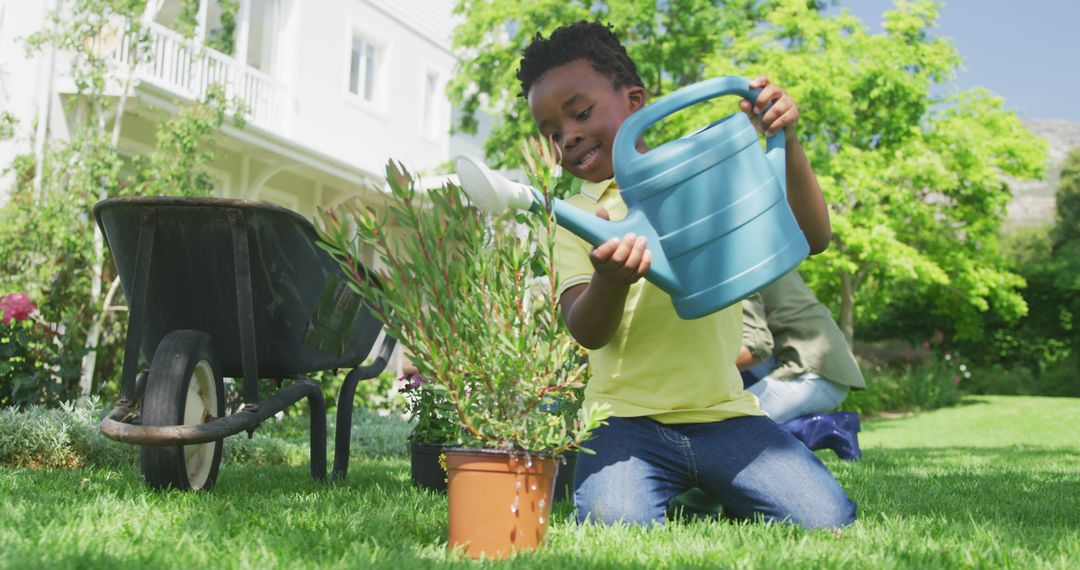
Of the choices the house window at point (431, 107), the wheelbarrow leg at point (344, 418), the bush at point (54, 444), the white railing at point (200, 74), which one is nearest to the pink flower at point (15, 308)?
the bush at point (54, 444)

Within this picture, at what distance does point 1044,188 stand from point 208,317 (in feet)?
154

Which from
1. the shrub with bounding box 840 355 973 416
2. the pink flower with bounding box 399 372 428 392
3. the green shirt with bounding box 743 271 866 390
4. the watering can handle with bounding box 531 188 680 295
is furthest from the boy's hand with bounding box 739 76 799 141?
the shrub with bounding box 840 355 973 416

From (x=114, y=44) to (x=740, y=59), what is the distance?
8.26 meters

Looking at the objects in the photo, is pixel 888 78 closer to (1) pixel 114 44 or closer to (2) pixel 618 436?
(1) pixel 114 44

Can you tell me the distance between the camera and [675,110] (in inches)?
80.4

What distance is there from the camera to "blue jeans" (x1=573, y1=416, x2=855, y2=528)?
2436mm

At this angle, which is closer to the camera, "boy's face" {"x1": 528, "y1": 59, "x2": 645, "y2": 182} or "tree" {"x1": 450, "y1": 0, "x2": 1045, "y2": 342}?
"boy's face" {"x1": 528, "y1": 59, "x2": 645, "y2": 182}

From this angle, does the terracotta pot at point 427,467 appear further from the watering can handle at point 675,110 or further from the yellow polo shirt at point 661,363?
the watering can handle at point 675,110

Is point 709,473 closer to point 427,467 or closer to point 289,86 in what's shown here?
point 427,467

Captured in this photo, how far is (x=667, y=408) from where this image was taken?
253 cm

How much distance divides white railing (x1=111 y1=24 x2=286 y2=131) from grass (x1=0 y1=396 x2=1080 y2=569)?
5418mm

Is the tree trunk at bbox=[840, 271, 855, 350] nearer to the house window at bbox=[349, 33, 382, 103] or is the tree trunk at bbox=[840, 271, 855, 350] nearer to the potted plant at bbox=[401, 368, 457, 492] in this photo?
the house window at bbox=[349, 33, 382, 103]

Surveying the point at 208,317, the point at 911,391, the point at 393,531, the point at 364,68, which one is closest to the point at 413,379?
the point at 208,317

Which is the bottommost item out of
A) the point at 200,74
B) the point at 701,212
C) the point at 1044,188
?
the point at 701,212
